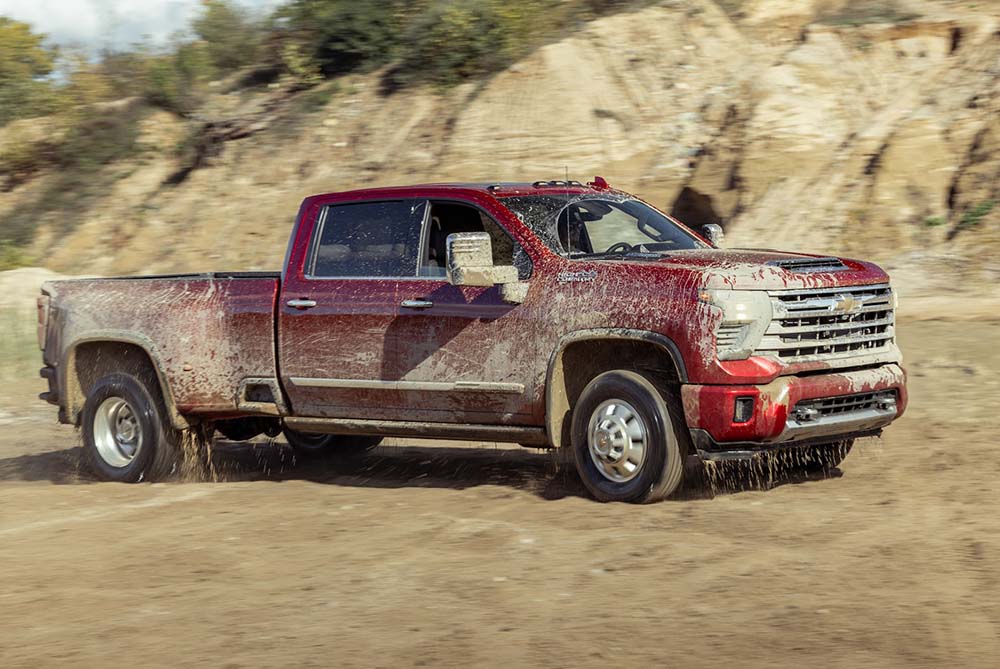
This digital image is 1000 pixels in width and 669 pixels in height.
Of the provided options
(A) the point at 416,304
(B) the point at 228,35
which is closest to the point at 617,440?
(A) the point at 416,304

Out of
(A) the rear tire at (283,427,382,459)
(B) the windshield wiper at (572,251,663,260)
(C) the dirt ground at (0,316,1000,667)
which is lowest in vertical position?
(A) the rear tire at (283,427,382,459)

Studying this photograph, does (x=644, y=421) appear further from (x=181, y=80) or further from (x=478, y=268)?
(x=181, y=80)

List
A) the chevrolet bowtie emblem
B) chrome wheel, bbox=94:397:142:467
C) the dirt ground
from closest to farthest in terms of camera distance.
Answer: the dirt ground, the chevrolet bowtie emblem, chrome wheel, bbox=94:397:142:467

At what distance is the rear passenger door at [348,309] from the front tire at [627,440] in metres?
1.32

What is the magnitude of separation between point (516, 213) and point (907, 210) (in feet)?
31.9

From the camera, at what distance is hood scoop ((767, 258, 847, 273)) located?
7.30 metres

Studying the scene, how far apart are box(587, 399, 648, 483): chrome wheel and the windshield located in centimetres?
98

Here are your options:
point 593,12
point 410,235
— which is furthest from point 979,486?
point 593,12

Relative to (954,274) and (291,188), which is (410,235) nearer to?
(954,274)

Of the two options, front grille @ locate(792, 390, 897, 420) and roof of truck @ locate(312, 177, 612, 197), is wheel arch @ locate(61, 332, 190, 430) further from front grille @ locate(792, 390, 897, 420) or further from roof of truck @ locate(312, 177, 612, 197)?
front grille @ locate(792, 390, 897, 420)

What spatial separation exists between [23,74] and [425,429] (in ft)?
76.5

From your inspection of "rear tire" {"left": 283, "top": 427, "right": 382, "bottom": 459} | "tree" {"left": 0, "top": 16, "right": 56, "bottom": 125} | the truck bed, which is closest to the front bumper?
the truck bed

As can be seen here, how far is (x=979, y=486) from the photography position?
763 cm

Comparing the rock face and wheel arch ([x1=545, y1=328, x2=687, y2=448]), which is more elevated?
the rock face
